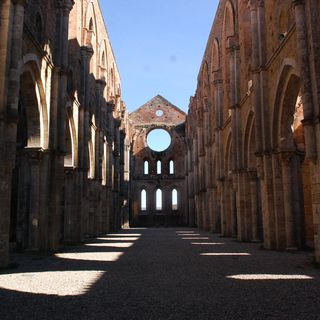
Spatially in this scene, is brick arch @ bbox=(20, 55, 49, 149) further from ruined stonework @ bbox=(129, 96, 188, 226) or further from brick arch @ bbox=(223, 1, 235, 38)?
ruined stonework @ bbox=(129, 96, 188, 226)

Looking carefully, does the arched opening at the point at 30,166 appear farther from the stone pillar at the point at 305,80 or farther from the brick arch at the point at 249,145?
the brick arch at the point at 249,145

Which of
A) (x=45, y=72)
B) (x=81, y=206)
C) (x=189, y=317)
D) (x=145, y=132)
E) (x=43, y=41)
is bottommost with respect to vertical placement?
(x=189, y=317)

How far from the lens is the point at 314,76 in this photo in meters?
9.71

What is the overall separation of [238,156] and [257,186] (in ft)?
5.75

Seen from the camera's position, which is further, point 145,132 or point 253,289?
point 145,132

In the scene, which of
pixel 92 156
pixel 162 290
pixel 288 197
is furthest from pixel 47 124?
pixel 92 156

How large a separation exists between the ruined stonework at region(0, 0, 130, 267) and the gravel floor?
2.33m

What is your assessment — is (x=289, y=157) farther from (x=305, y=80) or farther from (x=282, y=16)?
(x=282, y=16)

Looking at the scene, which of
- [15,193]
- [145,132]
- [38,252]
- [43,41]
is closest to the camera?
[38,252]

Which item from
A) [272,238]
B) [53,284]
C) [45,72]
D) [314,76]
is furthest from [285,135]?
[53,284]

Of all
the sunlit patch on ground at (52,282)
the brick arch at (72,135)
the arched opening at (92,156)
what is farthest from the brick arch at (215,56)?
the sunlit patch on ground at (52,282)

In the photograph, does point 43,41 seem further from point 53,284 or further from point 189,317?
point 189,317

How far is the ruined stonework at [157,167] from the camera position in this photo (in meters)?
47.3

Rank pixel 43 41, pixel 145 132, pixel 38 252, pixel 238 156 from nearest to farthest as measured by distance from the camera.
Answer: pixel 38 252 → pixel 43 41 → pixel 238 156 → pixel 145 132
